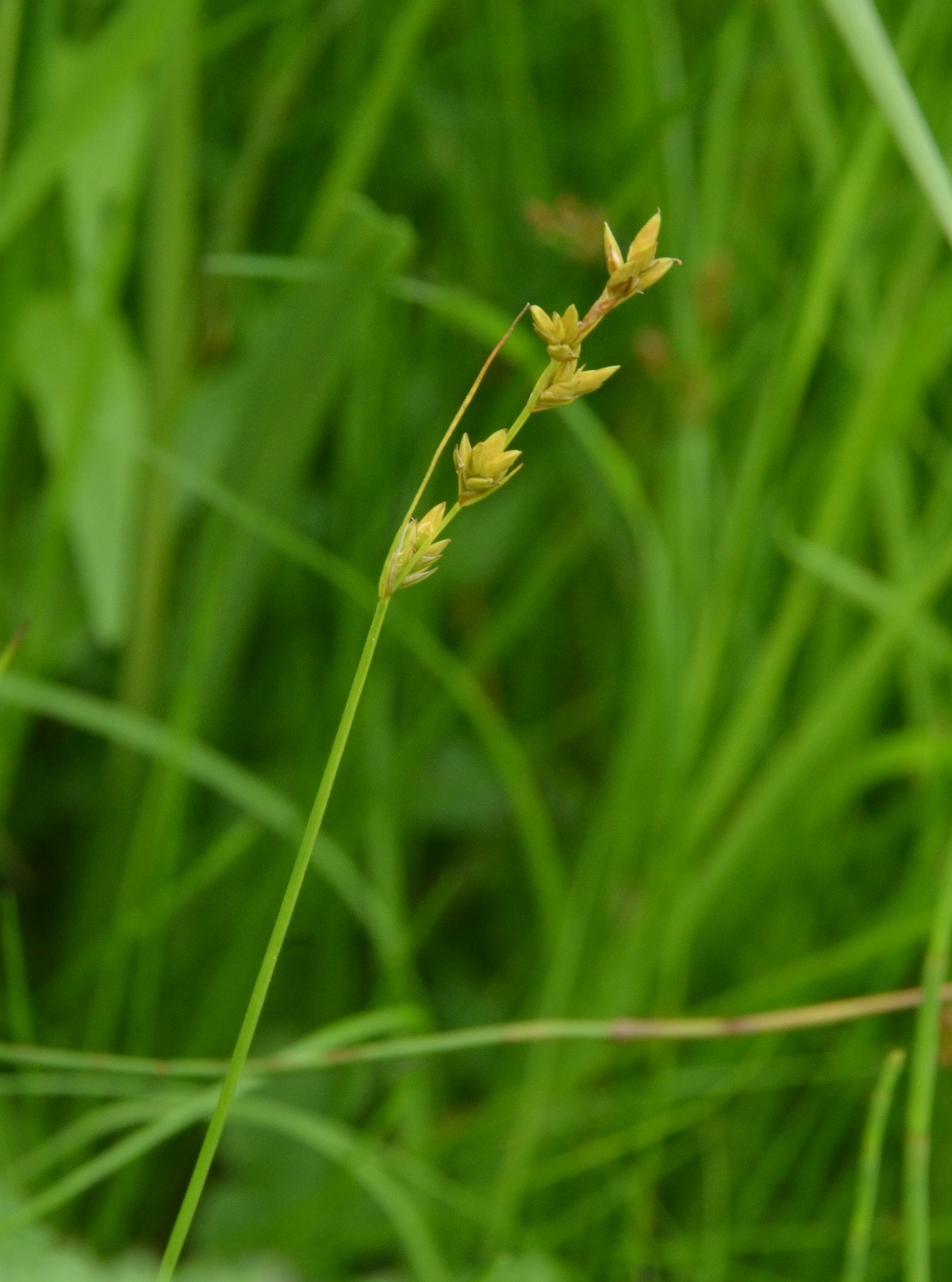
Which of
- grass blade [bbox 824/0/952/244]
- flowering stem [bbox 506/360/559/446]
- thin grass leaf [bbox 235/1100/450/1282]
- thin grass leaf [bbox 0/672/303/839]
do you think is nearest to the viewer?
flowering stem [bbox 506/360/559/446]

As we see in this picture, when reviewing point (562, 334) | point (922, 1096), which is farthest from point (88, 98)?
point (922, 1096)

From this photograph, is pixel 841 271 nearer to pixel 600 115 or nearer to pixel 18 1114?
pixel 600 115

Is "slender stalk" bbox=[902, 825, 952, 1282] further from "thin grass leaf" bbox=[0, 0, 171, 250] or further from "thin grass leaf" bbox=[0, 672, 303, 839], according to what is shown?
"thin grass leaf" bbox=[0, 0, 171, 250]

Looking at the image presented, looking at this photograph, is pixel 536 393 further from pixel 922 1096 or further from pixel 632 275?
pixel 922 1096

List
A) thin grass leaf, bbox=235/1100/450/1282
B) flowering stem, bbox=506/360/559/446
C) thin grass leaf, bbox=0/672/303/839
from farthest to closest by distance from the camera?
thin grass leaf, bbox=0/672/303/839, thin grass leaf, bbox=235/1100/450/1282, flowering stem, bbox=506/360/559/446

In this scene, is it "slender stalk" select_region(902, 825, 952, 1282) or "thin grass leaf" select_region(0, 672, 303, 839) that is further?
"thin grass leaf" select_region(0, 672, 303, 839)

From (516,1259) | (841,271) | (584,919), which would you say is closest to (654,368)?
(841,271)

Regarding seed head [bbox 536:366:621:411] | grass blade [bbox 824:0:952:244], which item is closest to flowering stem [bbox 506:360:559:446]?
seed head [bbox 536:366:621:411]
